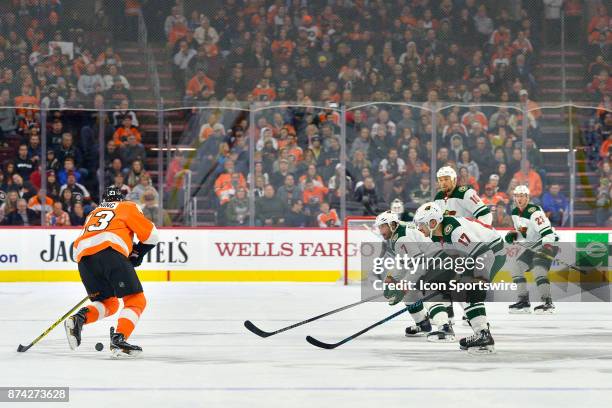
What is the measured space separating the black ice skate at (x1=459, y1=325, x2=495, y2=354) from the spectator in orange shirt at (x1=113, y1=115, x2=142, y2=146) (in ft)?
24.4

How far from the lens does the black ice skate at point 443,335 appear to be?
7770mm

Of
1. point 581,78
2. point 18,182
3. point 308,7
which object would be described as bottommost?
point 18,182

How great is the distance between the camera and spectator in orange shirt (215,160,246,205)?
13305mm

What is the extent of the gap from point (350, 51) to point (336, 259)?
4439 mm

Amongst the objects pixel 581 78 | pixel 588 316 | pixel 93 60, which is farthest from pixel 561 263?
pixel 93 60

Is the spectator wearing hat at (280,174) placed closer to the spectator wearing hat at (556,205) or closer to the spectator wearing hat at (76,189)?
the spectator wearing hat at (76,189)

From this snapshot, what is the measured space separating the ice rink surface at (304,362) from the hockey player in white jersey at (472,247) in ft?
0.40

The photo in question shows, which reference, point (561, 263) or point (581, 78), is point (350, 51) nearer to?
point (581, 78)

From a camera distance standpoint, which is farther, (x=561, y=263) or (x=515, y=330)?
(x=561, y=263)

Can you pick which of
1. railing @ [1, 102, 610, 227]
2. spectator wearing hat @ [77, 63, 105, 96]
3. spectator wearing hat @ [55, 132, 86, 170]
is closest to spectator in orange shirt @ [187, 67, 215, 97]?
spectator wearing hat @ [77, 63, 105, 96]

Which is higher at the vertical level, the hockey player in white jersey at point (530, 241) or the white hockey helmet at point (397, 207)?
the white hockey helmet at point (397, 207)

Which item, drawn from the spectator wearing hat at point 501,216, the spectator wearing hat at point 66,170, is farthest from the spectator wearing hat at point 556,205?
the spectator wearing hat at point 66,170

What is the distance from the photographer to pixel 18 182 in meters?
13.4

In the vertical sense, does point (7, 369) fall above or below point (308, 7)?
below
